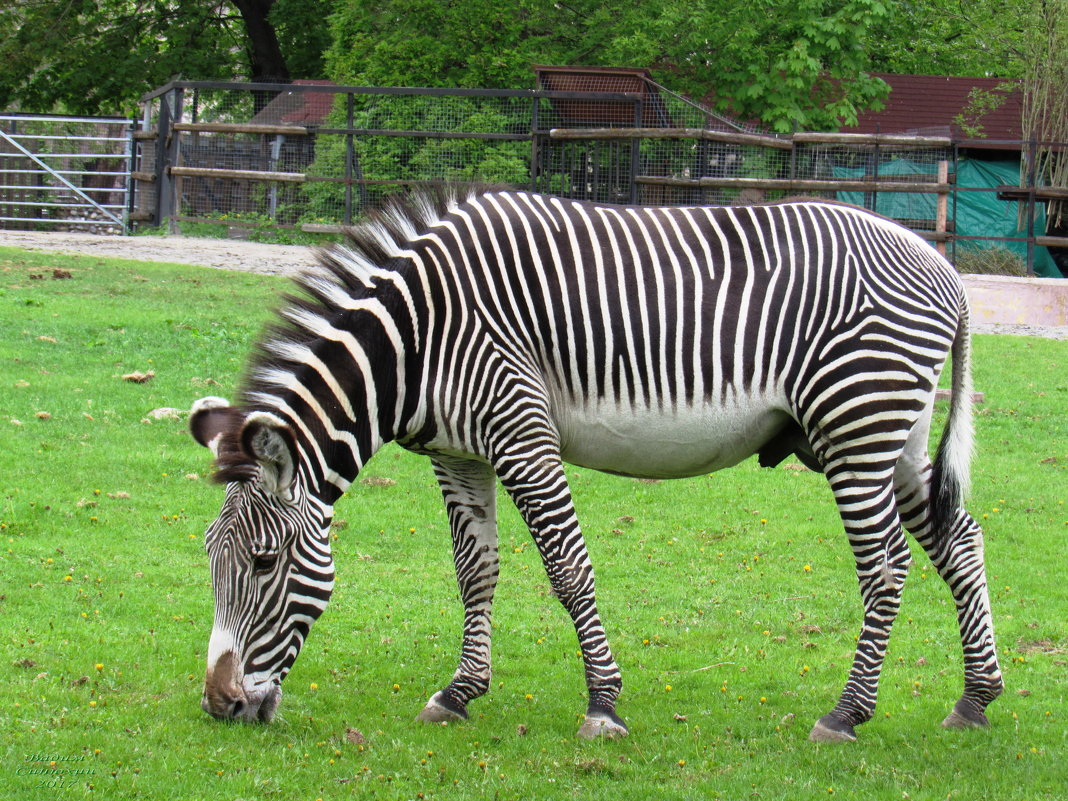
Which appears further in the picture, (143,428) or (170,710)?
(143,428)

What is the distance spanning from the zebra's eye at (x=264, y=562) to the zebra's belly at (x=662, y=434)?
1.30m

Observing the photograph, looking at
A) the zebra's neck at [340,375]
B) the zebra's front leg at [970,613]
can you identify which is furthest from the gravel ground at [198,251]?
the zebra's neck at [340,375]

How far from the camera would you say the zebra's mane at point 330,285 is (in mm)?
4316

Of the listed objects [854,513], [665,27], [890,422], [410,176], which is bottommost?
[854,513]

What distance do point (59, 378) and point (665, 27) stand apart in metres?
15.3

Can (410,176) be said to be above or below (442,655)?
above

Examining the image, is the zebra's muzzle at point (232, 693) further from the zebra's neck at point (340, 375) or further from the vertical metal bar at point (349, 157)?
the vertical metal bar at point (349, 157)

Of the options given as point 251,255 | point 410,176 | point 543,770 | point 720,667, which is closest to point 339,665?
point 543,770

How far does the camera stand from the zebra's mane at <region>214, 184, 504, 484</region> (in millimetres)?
4316

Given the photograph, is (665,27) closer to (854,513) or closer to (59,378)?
(59,378)

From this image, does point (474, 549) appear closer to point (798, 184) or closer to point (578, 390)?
point (578, 390)

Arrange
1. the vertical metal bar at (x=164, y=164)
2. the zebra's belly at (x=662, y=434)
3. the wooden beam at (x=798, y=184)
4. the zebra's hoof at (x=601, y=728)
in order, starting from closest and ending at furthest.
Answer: the zebra's hoof at (x=601, y=728) < the zebra's belly at (x=662, y=434) < the wooden beam at (x=798, y=184) < the vertical metal bar at (x=164, y=164)

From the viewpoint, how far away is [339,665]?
18.0 ft

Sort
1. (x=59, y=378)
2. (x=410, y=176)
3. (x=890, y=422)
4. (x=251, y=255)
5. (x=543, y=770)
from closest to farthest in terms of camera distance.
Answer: (x=543, y=770)
(x=890, y=422)
(x=59, y=378)
(x=251, y=255)
(x=410, y=176)
